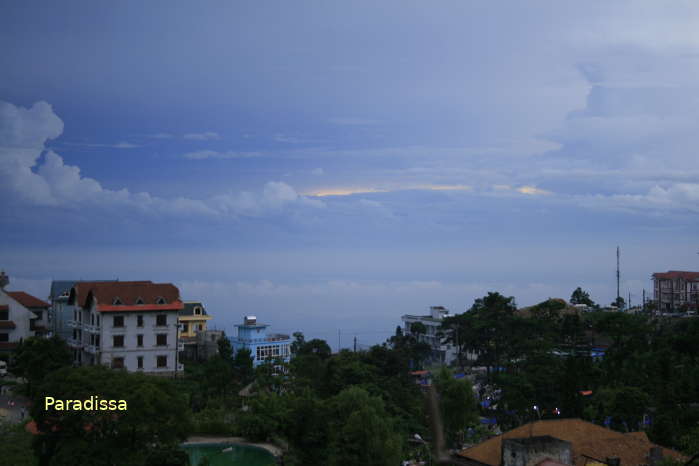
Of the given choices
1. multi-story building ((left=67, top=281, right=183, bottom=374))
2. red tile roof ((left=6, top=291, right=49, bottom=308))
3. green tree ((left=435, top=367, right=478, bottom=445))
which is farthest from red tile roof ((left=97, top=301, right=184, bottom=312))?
green tree ((left=435, top=367, right=478, bottom=445))

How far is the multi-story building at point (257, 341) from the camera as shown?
39812 mm

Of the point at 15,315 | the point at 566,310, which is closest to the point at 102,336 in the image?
the point at 15,315

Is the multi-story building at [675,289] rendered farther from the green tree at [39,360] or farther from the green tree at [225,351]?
the green tree at [39,360]

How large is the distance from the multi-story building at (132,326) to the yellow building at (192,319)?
7.19 m

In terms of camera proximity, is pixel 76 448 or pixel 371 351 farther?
pixel 371 351

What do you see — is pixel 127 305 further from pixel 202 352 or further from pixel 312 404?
pixel 312 404

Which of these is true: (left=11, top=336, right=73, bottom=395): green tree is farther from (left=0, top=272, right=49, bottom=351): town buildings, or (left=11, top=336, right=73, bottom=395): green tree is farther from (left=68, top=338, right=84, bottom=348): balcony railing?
(left=0, top=272, right=49, bottom=351): town buildings

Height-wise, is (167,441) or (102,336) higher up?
(102,336)

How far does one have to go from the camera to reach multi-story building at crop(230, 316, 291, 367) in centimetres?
3981

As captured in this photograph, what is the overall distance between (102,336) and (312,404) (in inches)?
568

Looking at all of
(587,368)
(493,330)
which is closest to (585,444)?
(587,368)

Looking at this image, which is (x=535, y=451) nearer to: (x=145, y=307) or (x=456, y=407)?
(x=456, y=407)

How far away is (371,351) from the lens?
30500 mm

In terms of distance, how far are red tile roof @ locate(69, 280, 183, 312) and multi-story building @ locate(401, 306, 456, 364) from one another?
65.6 ft
